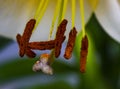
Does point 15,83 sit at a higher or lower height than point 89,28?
lower

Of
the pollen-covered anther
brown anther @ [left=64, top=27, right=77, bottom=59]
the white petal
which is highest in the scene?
the white petal

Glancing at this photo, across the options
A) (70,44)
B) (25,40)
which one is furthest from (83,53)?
(25,40)

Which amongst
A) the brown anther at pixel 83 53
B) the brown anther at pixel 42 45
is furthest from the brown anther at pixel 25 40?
the brown anther at pixel 83 53

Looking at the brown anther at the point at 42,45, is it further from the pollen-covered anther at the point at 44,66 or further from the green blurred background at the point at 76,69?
the green blurred background at the point at 76,69

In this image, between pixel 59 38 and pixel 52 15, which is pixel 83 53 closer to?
pixel 59 38

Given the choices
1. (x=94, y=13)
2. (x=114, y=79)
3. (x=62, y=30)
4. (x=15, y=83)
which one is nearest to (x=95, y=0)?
(x=94, y=13)

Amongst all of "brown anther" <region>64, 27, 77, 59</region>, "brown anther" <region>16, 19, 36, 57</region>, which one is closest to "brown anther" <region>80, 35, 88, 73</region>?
"brown anther" <region>64, 27, 77, 59</region>

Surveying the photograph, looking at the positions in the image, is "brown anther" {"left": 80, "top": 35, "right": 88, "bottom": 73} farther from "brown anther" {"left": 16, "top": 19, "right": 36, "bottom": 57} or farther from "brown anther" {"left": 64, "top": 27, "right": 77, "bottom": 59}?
"brown anther" {"left": 16, "top": 19, "right": 36, "bottom": 57}

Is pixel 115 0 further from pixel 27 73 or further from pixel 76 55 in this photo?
pixel 27 73
